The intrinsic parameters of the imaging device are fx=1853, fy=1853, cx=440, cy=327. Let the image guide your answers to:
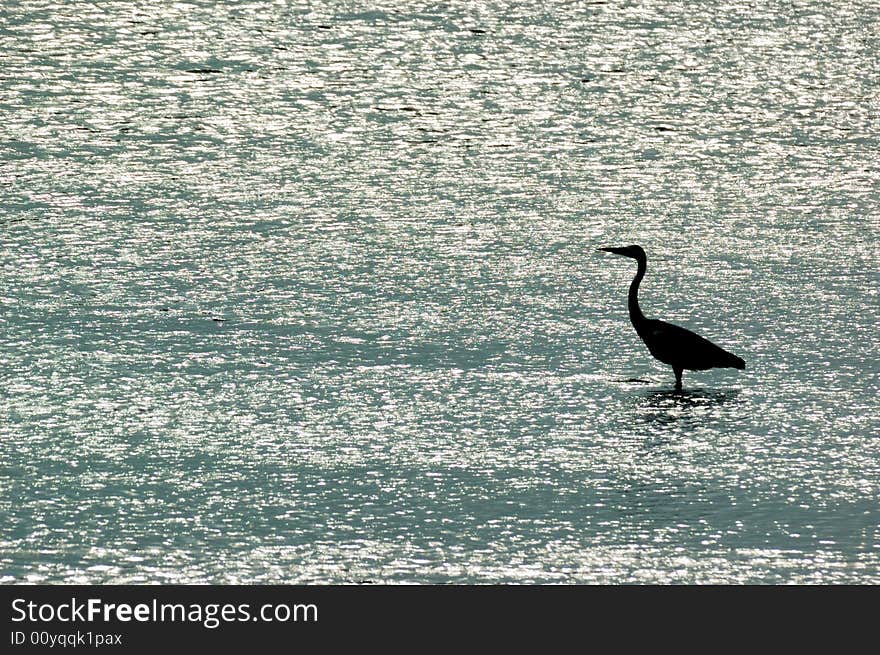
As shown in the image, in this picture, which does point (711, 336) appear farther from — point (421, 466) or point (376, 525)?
point (376, 525)

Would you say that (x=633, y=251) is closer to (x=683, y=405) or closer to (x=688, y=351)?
(x=688, y=351)

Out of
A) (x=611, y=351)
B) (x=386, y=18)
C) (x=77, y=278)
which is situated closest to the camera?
(x=611, y=351)

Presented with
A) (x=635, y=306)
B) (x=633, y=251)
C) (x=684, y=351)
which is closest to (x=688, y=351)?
(x=684, y=351)

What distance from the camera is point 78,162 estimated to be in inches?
678

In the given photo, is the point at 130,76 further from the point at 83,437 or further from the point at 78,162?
the point at 83,437

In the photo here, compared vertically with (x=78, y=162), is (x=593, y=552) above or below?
above

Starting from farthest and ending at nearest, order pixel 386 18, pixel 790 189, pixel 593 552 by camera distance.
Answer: pixel 386 18 < pixel 790 189 < pixel 593 552

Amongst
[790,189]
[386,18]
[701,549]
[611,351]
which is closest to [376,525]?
[701,549]

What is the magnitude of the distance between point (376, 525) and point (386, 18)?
13.8 meters

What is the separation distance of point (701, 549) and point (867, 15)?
608 inches

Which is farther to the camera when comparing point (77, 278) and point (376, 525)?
point (77, 278)

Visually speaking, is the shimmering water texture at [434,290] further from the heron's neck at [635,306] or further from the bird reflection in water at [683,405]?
the heron's neck at [635,306]

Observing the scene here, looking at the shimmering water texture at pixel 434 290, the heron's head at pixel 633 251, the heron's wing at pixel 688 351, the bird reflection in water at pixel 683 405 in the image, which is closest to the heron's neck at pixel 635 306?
the heron's head at pixel 633 251

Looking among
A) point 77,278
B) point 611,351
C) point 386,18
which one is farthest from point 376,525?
point 386,18
